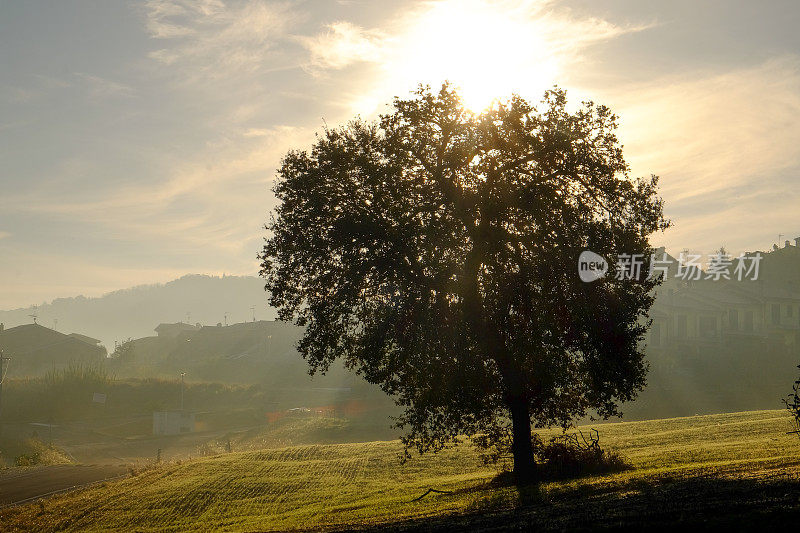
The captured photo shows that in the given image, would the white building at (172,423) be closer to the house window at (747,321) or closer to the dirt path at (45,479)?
the dirt path at (45,479)

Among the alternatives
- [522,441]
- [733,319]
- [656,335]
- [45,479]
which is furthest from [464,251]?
[733,319]

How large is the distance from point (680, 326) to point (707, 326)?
404 cm

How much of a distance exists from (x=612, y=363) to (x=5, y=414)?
11012 centimetres

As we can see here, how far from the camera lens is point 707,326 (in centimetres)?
11144

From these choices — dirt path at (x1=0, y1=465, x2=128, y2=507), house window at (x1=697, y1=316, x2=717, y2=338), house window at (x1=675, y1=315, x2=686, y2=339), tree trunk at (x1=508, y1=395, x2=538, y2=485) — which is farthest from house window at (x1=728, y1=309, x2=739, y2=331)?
dirt path at (x1=0, y1=465, x2=128, y2=507)

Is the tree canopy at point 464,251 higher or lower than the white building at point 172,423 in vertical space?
higher

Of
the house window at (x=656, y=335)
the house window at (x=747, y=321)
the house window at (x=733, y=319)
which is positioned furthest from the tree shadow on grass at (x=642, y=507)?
the house window at (x=747, y=321)

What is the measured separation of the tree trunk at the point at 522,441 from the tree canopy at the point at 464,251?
1064 millimetres

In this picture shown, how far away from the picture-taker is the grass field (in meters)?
19.5

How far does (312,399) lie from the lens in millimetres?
124875

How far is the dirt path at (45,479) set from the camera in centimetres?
4353

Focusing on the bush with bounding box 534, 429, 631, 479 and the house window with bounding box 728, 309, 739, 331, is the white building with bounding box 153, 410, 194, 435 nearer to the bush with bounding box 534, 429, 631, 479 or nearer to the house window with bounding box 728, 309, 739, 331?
the bush with bounding box 534, 429, 631, 479

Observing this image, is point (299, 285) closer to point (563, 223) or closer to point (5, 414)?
point (563, 223)

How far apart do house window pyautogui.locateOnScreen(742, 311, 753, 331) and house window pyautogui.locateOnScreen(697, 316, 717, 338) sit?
4.72 meters
